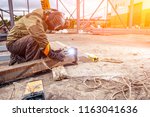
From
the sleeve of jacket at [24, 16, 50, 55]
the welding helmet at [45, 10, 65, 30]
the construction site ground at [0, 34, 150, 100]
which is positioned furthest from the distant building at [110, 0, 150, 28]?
the sleeve of jacket at [24, 16, 50, 55]

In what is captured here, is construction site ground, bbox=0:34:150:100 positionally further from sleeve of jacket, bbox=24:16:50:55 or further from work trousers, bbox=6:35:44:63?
sleeve of jacket, bbox=24:16:50:55

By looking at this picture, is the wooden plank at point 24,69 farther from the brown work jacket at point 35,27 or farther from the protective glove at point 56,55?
the brown work jacket at point 35,27

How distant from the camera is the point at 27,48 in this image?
3.00m

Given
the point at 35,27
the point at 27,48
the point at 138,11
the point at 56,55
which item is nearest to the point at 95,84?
the point at 56,55

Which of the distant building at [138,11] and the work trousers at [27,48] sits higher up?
the distant building at [138,11]

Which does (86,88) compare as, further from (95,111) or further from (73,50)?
(73,50)

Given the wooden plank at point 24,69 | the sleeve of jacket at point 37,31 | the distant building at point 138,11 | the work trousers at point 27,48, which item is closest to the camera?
the wooden plank at point 24,69

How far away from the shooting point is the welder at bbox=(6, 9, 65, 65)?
2.65 m

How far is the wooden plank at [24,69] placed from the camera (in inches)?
98.3

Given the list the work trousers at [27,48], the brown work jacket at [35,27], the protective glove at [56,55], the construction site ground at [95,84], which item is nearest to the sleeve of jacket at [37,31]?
the brown work jacket at [35,27]

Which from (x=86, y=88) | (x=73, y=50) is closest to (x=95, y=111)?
(x=86, y=88)

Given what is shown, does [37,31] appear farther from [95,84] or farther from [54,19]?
[95,84]

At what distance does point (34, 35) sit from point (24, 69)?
1.80 ft

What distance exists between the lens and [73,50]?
3.17 meters
